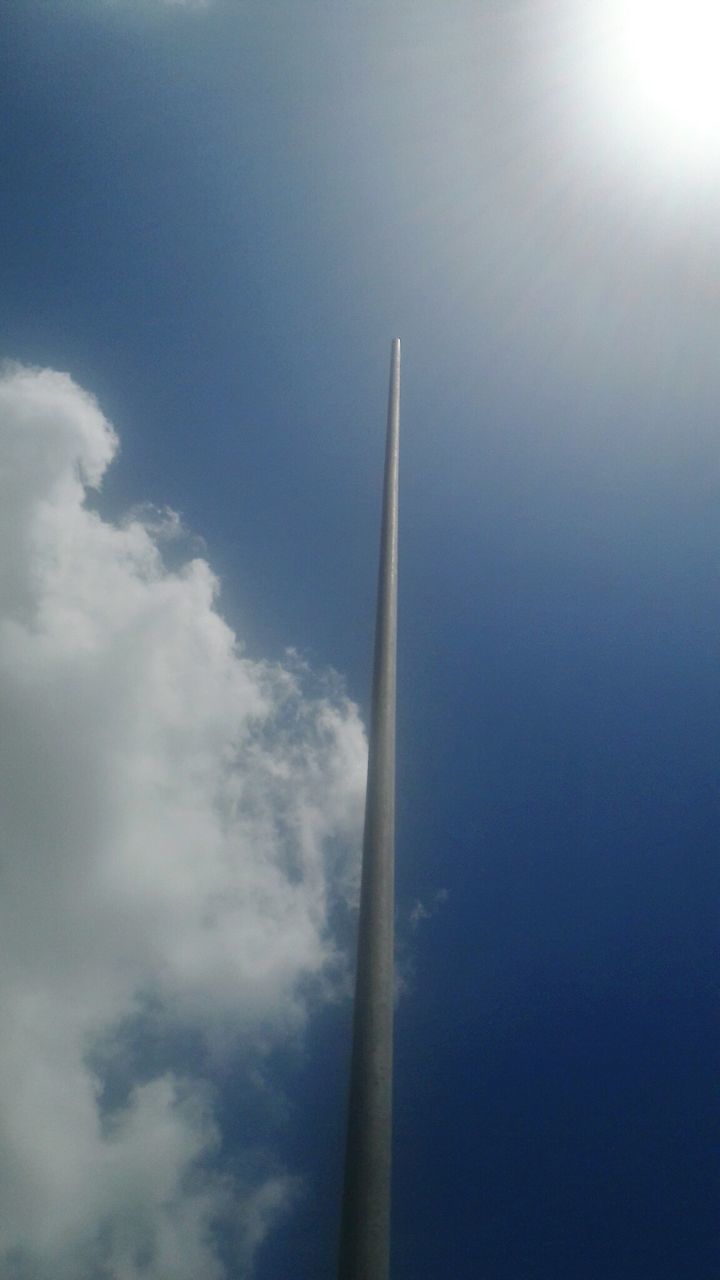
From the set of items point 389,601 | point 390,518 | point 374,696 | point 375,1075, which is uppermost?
point 390,518

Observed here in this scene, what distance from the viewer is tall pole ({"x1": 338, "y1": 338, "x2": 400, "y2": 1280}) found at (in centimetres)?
426

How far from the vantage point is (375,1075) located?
4680mm

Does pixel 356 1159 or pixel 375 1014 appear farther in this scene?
pixel 375 1014

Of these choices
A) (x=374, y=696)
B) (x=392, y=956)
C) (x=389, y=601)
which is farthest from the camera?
(x=389, y=601)

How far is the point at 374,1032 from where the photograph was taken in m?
4.79

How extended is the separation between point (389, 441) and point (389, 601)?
3.17 meters

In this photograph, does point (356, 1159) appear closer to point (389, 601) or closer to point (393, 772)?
point (393, 772)

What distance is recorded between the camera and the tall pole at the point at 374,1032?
4.26m

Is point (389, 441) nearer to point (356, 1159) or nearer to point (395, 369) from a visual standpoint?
point (395, 369)

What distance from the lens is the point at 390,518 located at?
8.36m

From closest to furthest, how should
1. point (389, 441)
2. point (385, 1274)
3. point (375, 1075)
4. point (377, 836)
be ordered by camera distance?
point (385, 1274) < point (375, 1075) < point (377, 836) < point (389, 441)

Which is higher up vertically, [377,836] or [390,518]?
[390,518]

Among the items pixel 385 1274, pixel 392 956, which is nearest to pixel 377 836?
pixel 392 956

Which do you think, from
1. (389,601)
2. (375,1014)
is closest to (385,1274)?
(375,1014)
